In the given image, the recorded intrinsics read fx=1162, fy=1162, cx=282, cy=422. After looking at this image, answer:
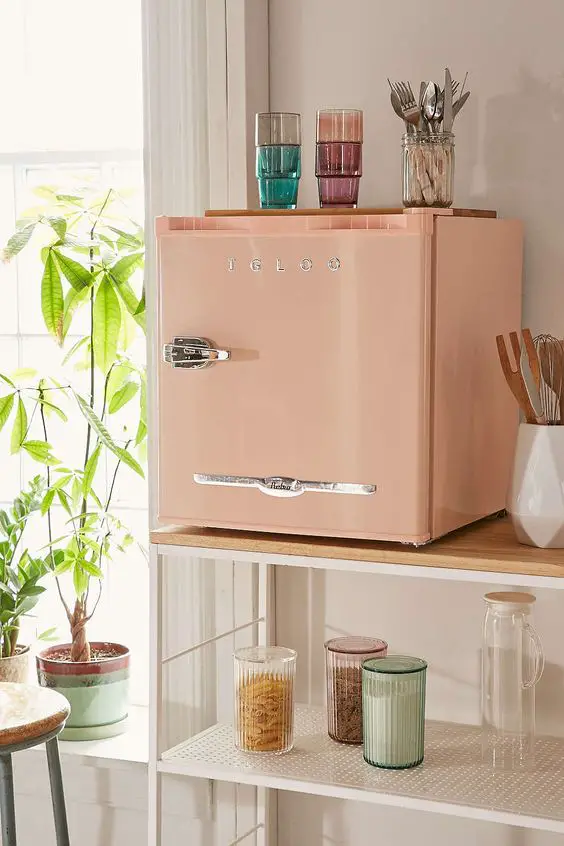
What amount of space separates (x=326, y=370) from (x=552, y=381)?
331 mm

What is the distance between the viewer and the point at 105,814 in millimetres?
2418

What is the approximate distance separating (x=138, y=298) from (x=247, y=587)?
25.2 inches

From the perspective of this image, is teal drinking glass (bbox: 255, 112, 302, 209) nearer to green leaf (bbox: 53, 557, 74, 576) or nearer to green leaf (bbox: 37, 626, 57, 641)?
green leaf (bbox: 53, 557, 74, 576)

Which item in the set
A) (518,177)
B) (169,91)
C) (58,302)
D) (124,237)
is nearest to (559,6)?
(518,177)

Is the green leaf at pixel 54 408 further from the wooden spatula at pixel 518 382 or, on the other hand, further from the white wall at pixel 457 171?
the wooden spatula at pixel 518 382

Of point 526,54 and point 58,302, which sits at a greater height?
point 526,54

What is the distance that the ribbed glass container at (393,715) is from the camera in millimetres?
1835

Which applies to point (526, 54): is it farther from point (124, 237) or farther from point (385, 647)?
point (385, 647)

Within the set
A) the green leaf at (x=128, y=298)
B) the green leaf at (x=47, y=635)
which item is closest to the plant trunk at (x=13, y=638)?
the green leaf at (x=47, y=635)

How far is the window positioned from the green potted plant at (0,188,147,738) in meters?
0.08

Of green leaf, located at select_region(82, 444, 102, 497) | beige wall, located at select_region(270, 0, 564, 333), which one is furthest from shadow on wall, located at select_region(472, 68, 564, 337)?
green leaf, located at select_region(82, 444, 102, 497)

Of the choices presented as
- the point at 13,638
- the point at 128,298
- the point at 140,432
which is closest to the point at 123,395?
the point at 140,432

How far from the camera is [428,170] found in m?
1.74

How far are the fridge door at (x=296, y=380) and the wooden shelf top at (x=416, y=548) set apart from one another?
0.08ft
